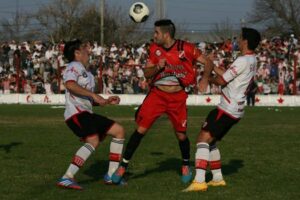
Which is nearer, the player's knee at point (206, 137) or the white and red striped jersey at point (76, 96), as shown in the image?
the white and red striped jersey at point (76, 96)

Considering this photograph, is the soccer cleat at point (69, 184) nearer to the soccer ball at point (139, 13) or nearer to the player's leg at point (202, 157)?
the player's leg at point (202, 157)

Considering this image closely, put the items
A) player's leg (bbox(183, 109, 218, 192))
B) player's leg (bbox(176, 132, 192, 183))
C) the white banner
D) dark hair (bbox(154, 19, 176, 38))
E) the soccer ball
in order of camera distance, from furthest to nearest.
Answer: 1. the white banner
2. the soccer ball
3. player's leg (bbox(176, 132, 192, 183))
4. dark hair (bbox(154, 19, 176, 38))
5. player's leg (bbox(183, 109, 218, 192))

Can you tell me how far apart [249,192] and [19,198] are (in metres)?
2.94

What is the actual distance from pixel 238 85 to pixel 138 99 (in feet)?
80.8

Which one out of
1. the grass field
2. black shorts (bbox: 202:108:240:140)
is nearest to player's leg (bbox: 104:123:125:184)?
the grass field

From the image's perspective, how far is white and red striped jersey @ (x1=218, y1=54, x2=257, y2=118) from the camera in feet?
30.7

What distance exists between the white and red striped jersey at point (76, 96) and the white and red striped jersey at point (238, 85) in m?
1.85

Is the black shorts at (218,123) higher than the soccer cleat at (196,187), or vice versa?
the black shorts at (218,123)

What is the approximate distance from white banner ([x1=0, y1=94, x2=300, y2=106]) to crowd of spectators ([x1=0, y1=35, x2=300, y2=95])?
539mm

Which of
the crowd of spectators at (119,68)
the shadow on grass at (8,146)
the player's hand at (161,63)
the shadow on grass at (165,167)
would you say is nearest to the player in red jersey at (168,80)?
the player's hand at (161,63)

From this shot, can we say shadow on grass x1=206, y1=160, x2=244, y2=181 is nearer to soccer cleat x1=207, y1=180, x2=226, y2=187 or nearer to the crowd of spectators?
soccer cleat x1=207, y1=180, x2=226, y2=187

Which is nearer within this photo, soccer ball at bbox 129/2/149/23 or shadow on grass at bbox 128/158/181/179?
shadow on grass at bbox 128/158/181/179

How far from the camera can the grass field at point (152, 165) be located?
902cm

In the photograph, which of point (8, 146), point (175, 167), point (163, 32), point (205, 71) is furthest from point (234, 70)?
point (8, 146)
